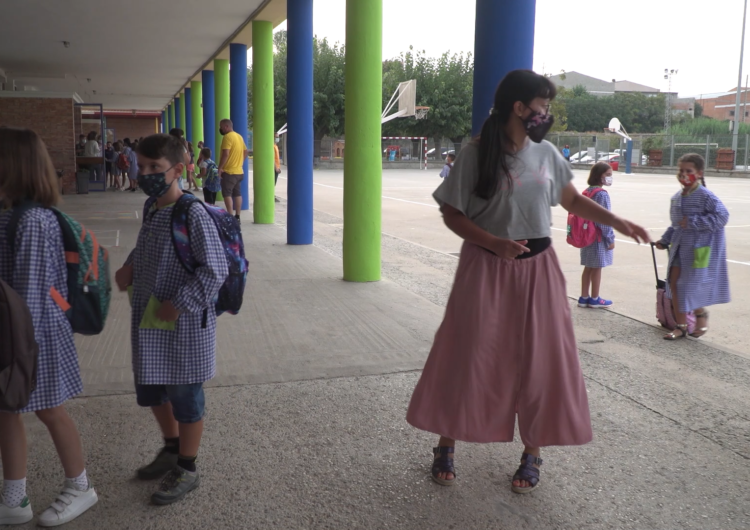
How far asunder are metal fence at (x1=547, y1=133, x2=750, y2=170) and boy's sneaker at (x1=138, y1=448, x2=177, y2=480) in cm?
3601

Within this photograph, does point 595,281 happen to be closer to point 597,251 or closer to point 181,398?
point 597,251

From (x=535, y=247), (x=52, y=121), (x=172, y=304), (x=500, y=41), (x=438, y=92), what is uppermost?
(x=438, y=92)

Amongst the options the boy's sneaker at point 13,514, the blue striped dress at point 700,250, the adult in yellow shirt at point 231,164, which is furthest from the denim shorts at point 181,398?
the adult in yellow shirt at point 231,164

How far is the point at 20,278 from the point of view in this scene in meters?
2.63

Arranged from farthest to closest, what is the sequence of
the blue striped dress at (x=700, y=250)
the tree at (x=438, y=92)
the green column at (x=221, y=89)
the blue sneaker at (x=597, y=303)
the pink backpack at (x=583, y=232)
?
the tree at (x=438, y=92) < the green column at (x=221, y=89) < the blue sneaker at (x=597, y=303) < the pink backpack at (x=583, y=232) < the blue striped dress at (x=700, y=250)

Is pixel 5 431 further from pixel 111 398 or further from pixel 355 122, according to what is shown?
pixel 355 122

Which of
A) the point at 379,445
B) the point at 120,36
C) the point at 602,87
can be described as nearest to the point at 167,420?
the point at 379,445

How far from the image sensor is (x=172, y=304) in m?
2.79

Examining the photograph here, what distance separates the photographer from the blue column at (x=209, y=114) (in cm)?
1977

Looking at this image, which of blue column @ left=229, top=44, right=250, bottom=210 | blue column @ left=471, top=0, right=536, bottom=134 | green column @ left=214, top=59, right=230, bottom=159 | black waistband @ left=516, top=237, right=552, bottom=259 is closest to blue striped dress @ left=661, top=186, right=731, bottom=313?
blue column @ left=471, top=0, right=536, bottom=134

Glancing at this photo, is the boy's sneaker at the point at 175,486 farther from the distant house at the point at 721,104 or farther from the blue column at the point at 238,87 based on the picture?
the distant house at the point at 721,104

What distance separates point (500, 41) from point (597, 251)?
2901mm

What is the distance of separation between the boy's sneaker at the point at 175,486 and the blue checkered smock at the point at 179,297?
0.45 metres

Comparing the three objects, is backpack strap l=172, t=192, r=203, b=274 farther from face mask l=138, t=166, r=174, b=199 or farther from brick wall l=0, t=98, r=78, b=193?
brick wall l=0, t=98, r=78, b=193
